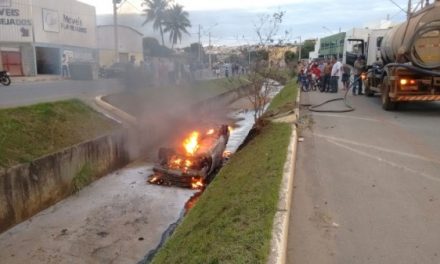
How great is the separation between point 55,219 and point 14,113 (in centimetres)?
311

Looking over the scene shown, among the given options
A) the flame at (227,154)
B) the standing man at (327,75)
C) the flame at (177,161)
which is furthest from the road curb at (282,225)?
the standing man at (327,75)

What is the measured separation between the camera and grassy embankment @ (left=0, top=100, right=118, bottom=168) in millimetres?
8883

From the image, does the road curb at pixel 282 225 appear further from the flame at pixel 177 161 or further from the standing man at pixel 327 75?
the standing man at pixel 327 75

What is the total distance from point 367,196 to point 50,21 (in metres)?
37.7

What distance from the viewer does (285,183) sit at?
6102mm

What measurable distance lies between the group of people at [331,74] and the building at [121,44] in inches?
1167

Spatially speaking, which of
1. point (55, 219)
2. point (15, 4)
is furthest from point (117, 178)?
point (15, 4)

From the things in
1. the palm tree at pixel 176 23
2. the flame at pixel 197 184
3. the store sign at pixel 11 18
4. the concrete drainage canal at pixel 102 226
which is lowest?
the concrete drainage canal at pixel 102 226

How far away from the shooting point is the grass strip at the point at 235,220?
4301 millimetres

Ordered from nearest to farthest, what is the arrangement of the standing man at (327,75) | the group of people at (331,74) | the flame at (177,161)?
the flame at (177,161)
the group of people at (331,74)
the standing man at (327,75)

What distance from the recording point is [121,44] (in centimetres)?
5575

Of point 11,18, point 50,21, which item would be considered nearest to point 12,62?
point 11,18

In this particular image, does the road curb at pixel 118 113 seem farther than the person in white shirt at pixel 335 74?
No

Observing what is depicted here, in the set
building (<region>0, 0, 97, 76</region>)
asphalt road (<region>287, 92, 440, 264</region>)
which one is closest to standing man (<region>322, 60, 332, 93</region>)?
asphalt road (<region>287, 92, 440, 264</region>)
